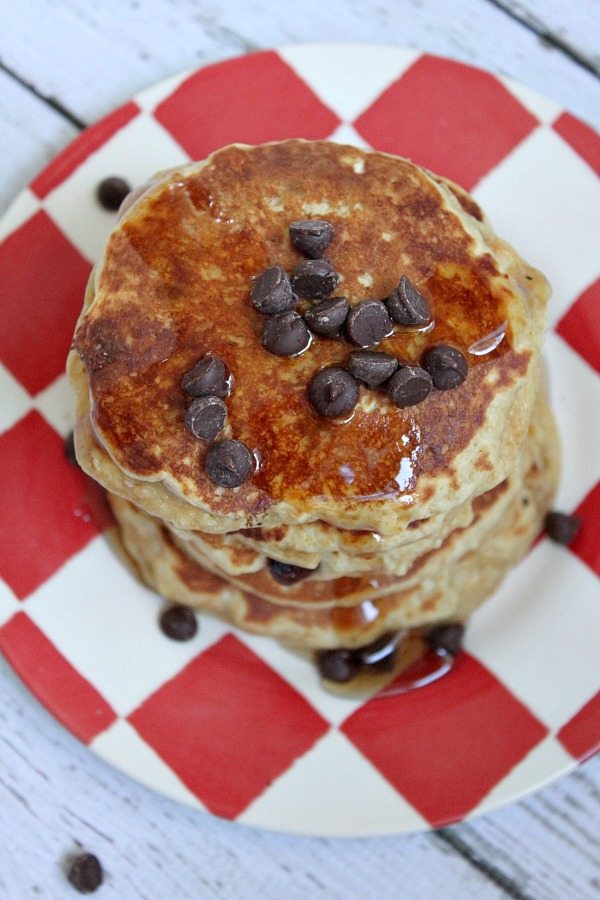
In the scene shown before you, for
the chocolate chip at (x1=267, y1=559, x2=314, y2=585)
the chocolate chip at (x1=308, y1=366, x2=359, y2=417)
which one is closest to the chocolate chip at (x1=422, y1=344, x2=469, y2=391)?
the chocolate chip at (x1=308, y1=366, x2=359, y2=417)

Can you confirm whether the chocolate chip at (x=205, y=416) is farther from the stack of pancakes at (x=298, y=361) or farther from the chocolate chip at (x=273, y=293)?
the chocolate chip at (x=273, y=293)

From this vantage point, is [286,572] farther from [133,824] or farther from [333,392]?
[133,824]

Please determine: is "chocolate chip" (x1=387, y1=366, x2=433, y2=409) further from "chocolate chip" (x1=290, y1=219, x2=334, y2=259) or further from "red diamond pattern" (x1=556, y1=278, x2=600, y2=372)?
"red diamond pattern" (x1=556, y1=278, x2=600, y2=372)

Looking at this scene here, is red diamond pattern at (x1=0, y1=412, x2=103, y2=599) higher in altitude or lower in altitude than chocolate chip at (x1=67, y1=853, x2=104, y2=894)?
higher

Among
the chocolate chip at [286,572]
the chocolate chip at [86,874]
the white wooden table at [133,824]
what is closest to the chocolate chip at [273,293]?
the chocolate chip at [286,572]

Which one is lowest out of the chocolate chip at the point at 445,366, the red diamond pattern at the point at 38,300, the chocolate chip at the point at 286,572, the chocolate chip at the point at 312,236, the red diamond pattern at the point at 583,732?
the red diamond pattern at the point at 583,732

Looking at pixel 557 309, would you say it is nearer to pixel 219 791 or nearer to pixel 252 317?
pixel 252 317

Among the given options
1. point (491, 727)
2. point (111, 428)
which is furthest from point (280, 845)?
point (111, 428)
